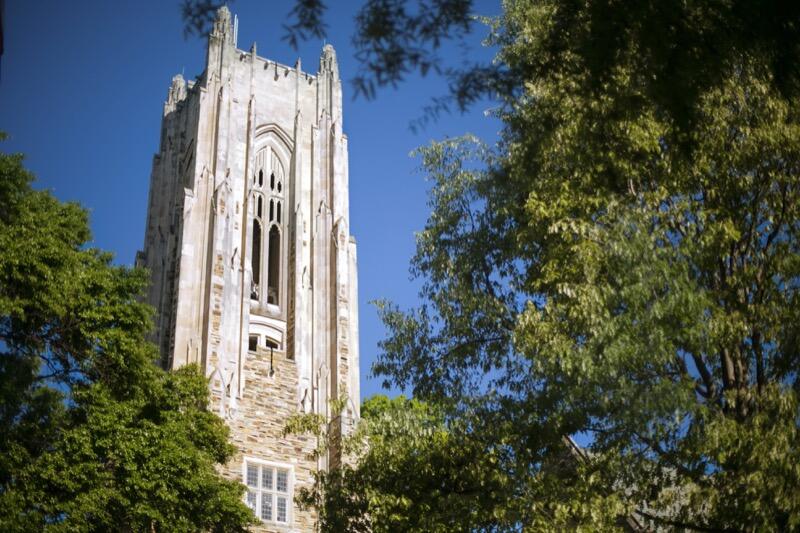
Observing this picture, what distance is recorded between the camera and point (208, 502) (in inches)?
811

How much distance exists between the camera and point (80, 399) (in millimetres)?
19906

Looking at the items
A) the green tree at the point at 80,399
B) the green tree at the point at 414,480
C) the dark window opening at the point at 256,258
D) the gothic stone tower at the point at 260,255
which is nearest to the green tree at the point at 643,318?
the green tree at the point at 414,480

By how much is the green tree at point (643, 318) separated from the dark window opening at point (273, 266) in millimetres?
23779

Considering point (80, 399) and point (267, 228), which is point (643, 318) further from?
point (267, 228)

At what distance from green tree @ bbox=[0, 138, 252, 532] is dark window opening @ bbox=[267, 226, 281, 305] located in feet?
59.7

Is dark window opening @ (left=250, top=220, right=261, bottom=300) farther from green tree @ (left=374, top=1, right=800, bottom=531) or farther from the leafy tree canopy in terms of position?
the leafy tree canopy

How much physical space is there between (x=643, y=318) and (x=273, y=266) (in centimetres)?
2851

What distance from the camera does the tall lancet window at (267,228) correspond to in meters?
39.9

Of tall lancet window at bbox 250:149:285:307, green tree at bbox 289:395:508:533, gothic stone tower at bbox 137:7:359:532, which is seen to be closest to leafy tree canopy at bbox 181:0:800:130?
green tree at bbox 289:395:508:533

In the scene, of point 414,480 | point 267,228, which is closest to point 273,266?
Result: point 267,228

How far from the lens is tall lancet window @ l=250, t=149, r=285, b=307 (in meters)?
39.9

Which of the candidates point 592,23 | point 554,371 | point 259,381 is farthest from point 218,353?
point 592,23

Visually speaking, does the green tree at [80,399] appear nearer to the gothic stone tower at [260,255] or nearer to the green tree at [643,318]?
the green tree at [643,318]

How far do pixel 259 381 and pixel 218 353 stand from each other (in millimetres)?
1626
